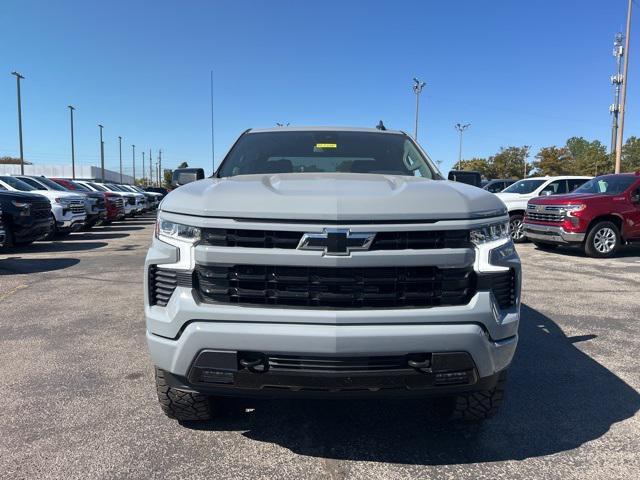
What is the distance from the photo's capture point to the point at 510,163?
269ft

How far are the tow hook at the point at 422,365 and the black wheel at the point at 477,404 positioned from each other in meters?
0.57

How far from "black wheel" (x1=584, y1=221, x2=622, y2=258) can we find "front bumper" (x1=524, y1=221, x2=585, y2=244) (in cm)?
22

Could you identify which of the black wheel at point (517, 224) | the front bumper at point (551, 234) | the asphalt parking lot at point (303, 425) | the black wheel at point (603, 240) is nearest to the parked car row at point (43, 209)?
the asphalt parking lot at point (303, 425)

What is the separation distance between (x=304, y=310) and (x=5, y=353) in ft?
10.7

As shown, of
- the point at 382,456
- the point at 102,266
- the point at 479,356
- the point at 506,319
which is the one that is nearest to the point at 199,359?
the point at 382,456

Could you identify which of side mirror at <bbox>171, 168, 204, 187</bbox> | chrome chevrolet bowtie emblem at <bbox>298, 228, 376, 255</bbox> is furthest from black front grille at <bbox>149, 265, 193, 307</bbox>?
side mirror at <bbox>171, 168, 204, 187</bbox>

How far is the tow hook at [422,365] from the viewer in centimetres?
229

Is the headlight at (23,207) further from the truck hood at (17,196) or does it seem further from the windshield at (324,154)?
the windshield at (324,154)

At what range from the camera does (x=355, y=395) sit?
7.74 ft

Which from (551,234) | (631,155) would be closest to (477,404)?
(551,234)

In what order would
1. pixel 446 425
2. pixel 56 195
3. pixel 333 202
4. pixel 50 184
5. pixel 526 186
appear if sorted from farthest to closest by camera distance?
pixel 50 184 < pixel 526 186 < pixel 56 195 < pixel 446 425 < pixel 333 202

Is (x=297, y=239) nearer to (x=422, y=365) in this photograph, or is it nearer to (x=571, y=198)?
(x=422, y=365)

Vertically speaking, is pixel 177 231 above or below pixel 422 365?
above

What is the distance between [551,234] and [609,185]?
5.53 ft
